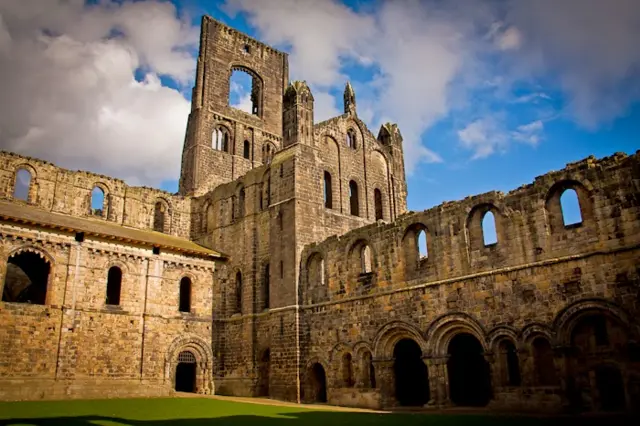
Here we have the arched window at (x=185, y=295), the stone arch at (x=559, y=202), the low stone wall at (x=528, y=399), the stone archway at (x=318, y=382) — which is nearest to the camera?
the low stone wall at (x=528, y=399)

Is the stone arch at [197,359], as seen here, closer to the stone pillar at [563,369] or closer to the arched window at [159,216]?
the arched window at [159,216]

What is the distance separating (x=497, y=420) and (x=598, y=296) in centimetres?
473

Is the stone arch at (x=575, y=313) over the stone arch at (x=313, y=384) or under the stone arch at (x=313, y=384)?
over

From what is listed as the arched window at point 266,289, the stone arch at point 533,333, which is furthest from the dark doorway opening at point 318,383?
the stone arch at point 533,333

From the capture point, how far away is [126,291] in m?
25.8

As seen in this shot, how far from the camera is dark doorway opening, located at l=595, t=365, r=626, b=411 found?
1484 centimetres

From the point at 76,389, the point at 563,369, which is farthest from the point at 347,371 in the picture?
the point at 76,389

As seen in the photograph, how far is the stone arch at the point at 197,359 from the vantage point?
26.1 metres

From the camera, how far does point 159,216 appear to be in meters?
33.7

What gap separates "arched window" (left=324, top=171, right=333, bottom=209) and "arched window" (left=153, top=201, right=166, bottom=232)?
11.2m

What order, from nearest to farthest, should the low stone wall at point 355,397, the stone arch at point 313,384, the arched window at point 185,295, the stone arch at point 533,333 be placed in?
the stone arch at point 533,333
the low stone wall at point 355,397
the stone arch at point 313,384
the arched window at point 185,295

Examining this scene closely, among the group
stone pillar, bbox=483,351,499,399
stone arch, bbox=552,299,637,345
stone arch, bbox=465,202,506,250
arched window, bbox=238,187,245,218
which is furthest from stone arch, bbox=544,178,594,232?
arched window, bbox=238,187,245,218

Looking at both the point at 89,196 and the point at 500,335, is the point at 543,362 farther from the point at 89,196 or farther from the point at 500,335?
the point at 89,196

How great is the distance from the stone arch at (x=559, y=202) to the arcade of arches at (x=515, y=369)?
2.87 meters
